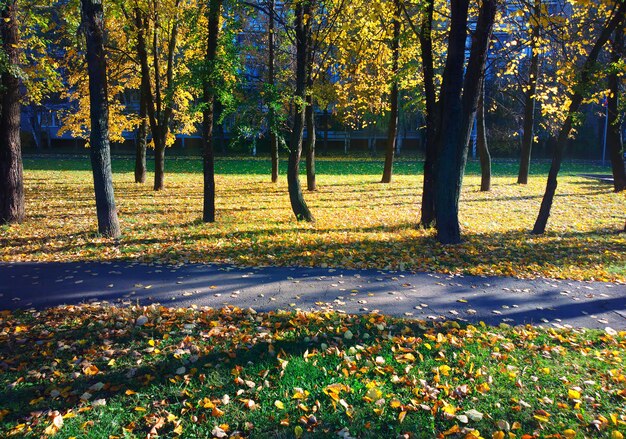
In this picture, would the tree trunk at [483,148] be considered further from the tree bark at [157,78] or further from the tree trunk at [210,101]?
the tree bark at [157,78]

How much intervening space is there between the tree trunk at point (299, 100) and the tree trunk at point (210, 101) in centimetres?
193

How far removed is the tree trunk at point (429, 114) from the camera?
34.4 ft

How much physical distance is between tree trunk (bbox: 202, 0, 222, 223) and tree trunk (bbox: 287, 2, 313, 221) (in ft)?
6.35

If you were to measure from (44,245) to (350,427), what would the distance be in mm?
8275

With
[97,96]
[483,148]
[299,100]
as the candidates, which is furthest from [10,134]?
[483,148]

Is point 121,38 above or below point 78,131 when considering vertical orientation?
above

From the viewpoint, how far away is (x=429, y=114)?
37.0 feet

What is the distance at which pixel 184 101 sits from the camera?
826 inches

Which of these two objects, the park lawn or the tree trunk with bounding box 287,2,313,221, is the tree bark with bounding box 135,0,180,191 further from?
→ the tree trunk with bounding box 287,2,313,221

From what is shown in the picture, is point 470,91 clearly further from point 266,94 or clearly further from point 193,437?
point 193,437

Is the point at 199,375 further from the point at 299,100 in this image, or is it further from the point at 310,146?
the point at 310,146

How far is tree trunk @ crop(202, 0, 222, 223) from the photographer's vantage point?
10438 millimetres

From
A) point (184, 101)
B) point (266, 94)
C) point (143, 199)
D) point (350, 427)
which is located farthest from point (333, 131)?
point (350, 427)

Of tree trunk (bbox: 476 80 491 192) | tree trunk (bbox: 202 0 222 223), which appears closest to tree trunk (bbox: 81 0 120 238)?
tree trunk (bbox: 202 0 222 223)
